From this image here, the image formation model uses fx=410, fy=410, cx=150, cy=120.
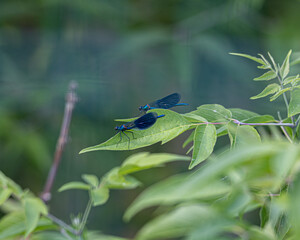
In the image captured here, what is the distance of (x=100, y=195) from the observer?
354 millimetres

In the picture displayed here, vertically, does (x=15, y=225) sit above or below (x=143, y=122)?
below

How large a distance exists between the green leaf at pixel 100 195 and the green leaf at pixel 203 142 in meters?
0.13

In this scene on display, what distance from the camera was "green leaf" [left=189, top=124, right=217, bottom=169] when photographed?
242mm

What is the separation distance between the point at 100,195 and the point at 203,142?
0.46 feet

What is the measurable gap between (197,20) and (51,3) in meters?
0.53

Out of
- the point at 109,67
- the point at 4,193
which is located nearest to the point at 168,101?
the point at 4,193

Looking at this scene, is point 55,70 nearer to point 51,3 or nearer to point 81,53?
point 81,53

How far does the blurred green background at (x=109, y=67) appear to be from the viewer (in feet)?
4.46

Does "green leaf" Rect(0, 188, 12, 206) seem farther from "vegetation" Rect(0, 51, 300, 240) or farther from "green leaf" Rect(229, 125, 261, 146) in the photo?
"green leaf" Rect(229, 125, 261, 146)

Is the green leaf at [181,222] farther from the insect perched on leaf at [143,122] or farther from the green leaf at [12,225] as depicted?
the green leaf at [12,225]

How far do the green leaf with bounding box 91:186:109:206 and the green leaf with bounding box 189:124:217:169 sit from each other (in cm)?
13

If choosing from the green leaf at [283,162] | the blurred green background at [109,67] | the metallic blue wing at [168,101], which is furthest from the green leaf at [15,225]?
the blurred green background at [109,67]

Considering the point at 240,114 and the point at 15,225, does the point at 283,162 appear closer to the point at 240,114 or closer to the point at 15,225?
the point at 240,114

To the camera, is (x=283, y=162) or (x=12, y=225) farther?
(x=12, y=225)
